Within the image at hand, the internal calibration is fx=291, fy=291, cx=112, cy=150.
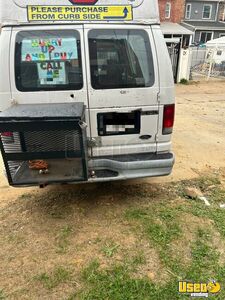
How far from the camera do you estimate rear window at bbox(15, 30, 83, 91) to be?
10.7ft

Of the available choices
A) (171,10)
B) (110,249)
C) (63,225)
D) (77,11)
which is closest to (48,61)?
(77,11)

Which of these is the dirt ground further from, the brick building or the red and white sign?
the brick building

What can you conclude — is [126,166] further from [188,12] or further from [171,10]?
[188,12]

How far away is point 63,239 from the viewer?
3.30 m

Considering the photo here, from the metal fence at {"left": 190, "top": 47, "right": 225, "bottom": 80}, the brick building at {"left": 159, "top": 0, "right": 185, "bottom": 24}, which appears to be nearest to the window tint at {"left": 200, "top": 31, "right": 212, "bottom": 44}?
the brick building at {"left": 159, "top": 0, "right": 185, "bottom": 24}

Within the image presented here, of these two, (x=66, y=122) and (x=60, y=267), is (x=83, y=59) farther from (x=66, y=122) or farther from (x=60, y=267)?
(x=60, y=267)

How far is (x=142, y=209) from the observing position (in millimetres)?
3861

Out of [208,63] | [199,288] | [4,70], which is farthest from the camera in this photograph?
[208,63]

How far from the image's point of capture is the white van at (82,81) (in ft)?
10.5

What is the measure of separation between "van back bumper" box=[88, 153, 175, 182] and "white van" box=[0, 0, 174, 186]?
13 mm

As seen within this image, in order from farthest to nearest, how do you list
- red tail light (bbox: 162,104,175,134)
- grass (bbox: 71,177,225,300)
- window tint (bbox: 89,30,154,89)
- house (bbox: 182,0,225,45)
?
house (bbox: 182,0,225,45), red tail light (bbox: 162,104,175,134), window tint (bbox: 89,30,154,89), grass (bbox: 71,177,225,300)

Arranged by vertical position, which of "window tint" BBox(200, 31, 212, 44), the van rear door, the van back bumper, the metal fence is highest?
the van rear door

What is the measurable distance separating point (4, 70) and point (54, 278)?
228 cm

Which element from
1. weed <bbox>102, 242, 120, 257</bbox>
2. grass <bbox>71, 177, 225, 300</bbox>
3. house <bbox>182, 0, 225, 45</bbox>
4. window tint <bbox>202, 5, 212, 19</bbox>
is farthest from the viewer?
window tint <bbox>202, 5, 212, 19</bbox>
